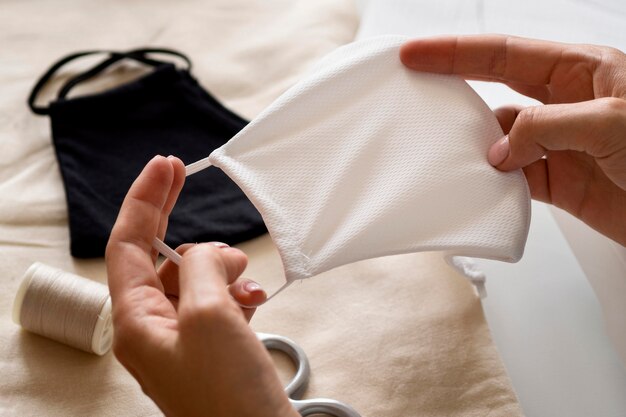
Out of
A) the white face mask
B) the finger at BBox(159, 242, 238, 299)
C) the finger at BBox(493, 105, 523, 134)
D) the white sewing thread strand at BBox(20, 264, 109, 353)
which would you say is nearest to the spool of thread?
the white sewing thread strand at BBox(20, 264, 109, 353)

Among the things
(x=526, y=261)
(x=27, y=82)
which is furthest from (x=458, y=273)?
(x=27, y=82)

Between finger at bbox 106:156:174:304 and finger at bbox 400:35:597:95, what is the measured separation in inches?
14.4

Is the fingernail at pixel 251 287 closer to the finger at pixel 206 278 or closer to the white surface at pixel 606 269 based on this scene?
the finger at pixel 206 278

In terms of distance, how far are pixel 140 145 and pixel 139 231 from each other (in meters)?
0.49

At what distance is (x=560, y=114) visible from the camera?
2.70 feet

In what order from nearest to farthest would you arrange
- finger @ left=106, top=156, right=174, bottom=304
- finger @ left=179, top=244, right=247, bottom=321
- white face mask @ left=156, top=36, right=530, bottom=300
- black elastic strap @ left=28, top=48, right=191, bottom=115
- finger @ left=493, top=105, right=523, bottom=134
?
finger @ left=179, top=244, right=247, bottom=321 → finger @ left=106, top=156, right=174, bottom=304 → white face mask @ left=156, top=36, right=530, bottom=300 → finger @ left=493, top=105, right=523, bottom=134 → black elastic strap @ left=28, top=48, right=191, bottom=115

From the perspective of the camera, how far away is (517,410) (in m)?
0.87

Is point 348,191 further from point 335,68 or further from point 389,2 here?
point 389,2

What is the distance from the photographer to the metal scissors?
81 cm

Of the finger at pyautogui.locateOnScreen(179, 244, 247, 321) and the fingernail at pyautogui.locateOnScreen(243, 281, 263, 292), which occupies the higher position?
the finger at pyautogui.locateOnScreen(179, 244, 247, 321)

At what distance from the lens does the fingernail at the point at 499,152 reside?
0.85 metres

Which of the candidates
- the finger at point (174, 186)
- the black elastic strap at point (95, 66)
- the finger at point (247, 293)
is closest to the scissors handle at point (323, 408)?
the finger at point (247, 293)

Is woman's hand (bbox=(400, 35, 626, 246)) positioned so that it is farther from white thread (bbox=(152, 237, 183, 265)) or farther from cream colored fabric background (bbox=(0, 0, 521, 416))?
white thread (bbox=(152, 237, 183, 265))

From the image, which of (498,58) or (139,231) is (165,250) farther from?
(498,58)
